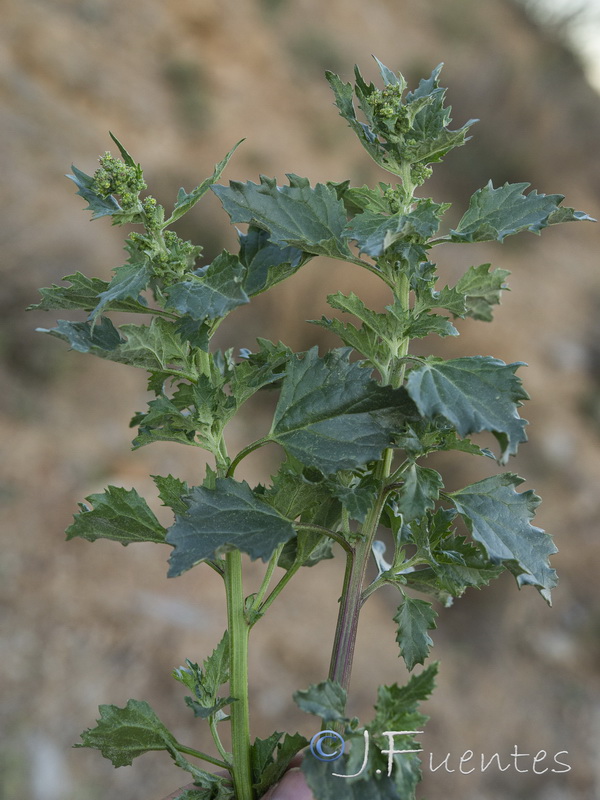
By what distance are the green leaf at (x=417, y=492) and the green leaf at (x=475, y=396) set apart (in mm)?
83

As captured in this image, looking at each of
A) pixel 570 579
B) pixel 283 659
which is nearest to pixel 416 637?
pixel 283 659

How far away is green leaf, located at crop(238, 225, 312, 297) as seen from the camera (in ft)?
2.94

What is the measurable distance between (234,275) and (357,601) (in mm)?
426

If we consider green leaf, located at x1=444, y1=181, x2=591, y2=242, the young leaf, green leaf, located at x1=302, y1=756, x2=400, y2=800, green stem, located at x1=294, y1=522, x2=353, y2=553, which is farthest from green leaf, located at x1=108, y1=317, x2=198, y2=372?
green leaf, located at x1=302, y1=756, x2=400, y2=800

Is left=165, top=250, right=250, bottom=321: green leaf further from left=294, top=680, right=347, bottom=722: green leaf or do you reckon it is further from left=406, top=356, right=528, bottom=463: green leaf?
left=294, top=680, right=347, bottom=722: green leaf

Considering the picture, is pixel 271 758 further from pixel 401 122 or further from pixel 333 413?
pixel 401 122

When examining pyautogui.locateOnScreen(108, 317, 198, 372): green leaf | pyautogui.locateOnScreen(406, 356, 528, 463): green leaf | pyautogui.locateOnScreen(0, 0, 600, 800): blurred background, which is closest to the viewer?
pyautogui.locateOnScreen(406, 356, 528, 463): green leaf

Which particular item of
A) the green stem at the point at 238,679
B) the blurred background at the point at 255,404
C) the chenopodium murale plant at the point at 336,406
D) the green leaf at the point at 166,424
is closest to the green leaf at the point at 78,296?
the chenopodium murale plant at the point at 336,406

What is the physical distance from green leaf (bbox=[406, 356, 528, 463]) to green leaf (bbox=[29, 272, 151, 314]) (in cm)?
34

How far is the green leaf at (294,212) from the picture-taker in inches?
33.4

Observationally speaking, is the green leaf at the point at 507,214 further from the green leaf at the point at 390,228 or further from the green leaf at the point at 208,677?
the green leaf at the point at 208,677

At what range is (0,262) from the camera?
4.34m

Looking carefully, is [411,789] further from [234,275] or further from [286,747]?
[234,275]

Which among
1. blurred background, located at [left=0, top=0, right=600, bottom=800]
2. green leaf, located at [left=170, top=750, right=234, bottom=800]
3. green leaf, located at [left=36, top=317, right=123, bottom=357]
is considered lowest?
green leaf, located at [left=170, top=750, right=234, bottom=800]
